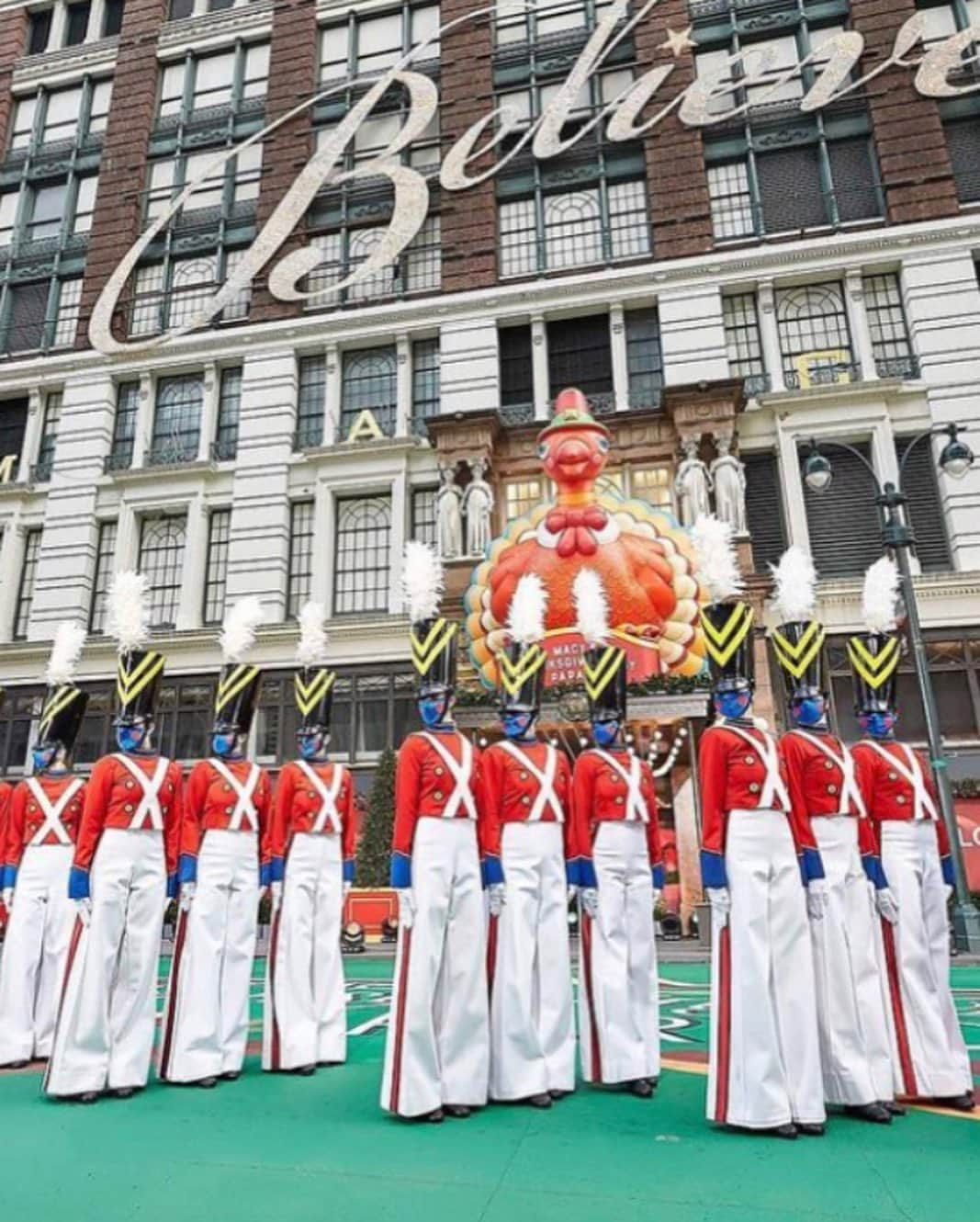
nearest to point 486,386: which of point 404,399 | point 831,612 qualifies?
point 404,399

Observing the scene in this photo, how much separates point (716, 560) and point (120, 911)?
4.92 metres

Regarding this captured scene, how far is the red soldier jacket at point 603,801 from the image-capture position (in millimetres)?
6379

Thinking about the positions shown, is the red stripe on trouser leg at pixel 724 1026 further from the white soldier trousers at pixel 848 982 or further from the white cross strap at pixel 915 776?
the white cross strap at pixel 915 776

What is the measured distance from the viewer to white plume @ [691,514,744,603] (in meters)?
6.12

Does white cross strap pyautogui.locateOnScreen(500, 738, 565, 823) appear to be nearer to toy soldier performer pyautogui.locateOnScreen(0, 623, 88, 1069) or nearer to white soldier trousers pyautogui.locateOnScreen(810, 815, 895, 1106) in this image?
white soldier trousers pyautogui.locateOnScreen(810, 815, 895, 1106)

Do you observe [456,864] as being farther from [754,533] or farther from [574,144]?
[574,144]

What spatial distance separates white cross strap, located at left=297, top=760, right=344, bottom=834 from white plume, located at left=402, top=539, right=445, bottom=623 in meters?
1.72

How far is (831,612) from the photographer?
2020 cm

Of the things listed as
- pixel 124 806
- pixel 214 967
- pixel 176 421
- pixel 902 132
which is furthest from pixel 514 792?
pixel 902 132

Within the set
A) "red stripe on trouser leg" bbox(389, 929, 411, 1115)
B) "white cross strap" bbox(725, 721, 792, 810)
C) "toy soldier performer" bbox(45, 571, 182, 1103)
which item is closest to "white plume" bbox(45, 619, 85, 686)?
"toy soldier performer" bbox(45, 571, 182, 1103)

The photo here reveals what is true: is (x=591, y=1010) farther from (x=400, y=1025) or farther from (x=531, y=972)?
(x=400, y=1025)

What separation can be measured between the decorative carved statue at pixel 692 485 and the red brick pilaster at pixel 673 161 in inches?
259

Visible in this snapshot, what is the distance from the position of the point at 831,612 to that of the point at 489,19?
21551 mm

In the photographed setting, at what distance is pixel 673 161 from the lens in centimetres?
2469
